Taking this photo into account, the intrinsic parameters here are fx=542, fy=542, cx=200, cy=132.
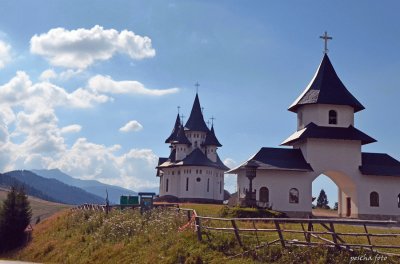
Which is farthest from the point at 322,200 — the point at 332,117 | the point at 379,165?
the point at 332,117

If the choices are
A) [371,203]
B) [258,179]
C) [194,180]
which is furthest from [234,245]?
[194,180]

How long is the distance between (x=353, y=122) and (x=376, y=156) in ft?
10.5

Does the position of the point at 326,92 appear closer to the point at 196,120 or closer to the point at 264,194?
the point at 264,194

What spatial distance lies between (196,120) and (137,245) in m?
49.7

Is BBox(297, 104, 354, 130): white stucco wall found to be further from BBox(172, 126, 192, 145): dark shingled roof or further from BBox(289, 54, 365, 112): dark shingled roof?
BBox(172, 126, 192, 145): dark shingled roof

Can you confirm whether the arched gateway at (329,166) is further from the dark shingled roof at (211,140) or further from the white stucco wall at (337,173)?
the dark shingled roof at (211,140)

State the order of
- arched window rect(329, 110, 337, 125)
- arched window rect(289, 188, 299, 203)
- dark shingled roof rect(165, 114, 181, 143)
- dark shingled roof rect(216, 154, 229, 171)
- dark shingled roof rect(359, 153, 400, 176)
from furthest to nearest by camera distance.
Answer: dark shingled roof rect(165, 114, 181, 143), dark shingled roof rect(216, 154, 229, 171), arched window rect(329, 110, 337, 125), dark shingled roof rect(359, 153, 400, 176), arched window rect(289, 188, 299, 203)

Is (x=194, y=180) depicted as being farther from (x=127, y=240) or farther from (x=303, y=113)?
(x=127, y=240)

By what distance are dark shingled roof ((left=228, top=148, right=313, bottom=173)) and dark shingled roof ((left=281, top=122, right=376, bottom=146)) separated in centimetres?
138

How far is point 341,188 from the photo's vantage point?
141ft

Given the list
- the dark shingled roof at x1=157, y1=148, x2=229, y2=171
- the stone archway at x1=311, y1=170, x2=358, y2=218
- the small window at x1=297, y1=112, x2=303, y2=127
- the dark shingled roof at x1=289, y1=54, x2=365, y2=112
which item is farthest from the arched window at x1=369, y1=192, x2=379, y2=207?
the dark shingled roof at x1=157, y1=148, x2=229, y2=171

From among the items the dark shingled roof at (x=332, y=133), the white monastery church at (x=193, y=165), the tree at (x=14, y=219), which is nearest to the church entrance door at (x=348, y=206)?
the dark shingled roof at (x=332, y=133)

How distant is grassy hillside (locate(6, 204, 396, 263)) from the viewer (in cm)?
1656

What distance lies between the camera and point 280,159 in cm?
4006
